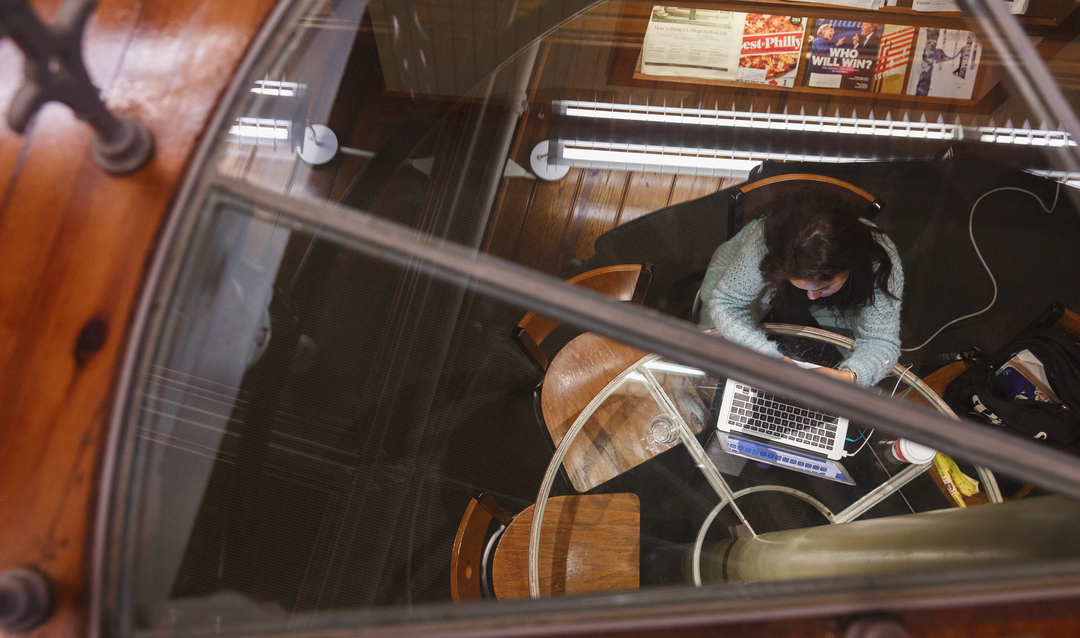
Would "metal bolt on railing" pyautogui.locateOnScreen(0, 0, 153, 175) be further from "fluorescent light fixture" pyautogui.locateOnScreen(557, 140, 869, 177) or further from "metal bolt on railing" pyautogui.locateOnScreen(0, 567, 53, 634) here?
"fluorescent light fixture" pyautogui.locateOnScreen(557, 140, 869, 177)

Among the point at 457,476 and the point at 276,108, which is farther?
the point at 457,476

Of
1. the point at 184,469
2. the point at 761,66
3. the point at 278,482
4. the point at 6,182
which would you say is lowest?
the point at 278,482

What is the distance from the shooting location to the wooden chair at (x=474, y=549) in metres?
1.60

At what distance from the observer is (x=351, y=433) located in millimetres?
1519

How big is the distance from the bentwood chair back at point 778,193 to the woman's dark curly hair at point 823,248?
170 millimetres

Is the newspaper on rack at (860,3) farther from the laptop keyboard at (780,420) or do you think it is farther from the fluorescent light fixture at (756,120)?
the laptop keyboard at (780,420)

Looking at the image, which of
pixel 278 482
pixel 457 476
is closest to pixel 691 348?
pixel 278 482

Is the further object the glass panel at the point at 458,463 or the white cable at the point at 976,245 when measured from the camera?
the white cable at the point at 976,245

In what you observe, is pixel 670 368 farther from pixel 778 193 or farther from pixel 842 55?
pixel 842 55

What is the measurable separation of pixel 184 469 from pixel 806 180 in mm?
1977

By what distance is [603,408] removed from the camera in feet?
5.87

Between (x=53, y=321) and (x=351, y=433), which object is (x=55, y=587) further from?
(x=351, y=433)

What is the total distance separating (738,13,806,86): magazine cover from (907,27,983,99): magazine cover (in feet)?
1.58

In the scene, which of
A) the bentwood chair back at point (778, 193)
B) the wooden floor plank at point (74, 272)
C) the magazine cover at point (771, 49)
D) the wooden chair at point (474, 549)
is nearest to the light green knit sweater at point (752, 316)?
the bentwood chair back at point (778, 193)
